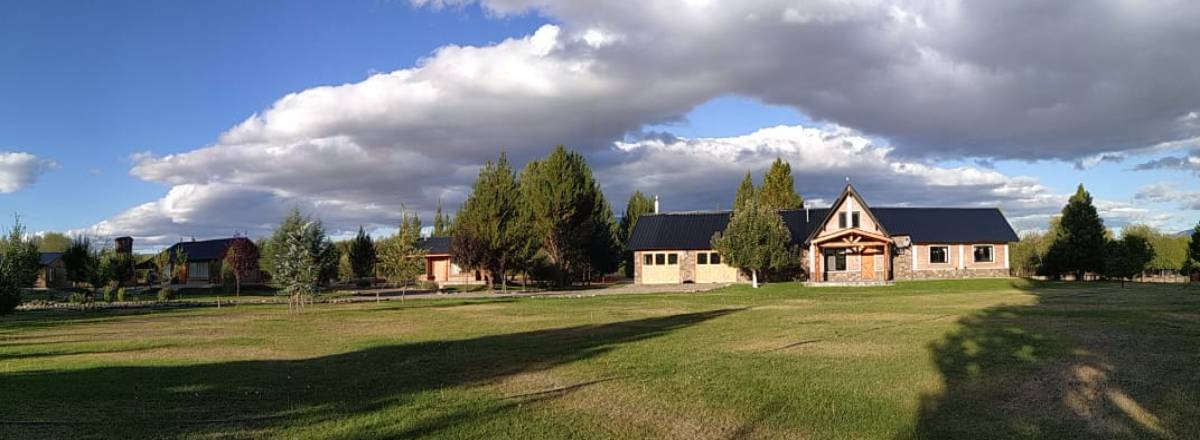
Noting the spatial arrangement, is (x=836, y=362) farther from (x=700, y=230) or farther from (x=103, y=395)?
(x=700, y=230)

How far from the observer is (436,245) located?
69.9m

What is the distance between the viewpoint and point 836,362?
13.2 m

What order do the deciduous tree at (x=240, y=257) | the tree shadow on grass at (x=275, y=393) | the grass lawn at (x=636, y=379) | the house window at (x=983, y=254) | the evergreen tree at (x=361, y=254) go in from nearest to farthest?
the grass lawn at (x=636, y=379), the tree shadow on grass at (x=275, y=393), the deciduous tree at (x=240, y=257), the house window at (x=983, y=254), the evergreen tree at (x=361, y=254)

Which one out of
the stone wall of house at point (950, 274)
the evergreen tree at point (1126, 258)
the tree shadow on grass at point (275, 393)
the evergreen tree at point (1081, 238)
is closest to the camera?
the tree shadow on grass at point (275, 393)

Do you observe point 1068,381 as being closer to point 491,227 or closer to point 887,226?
point 491,227

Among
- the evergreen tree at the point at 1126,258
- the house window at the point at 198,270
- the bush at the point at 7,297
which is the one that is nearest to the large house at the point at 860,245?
A: the evergreen tree at the point at 1126,258

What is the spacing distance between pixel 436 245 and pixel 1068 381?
206 feet

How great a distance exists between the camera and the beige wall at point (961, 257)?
52781mm

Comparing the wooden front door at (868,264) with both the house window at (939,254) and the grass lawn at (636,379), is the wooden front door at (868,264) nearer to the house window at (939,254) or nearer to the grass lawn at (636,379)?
the house window at (939,254)

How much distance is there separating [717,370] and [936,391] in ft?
11.1

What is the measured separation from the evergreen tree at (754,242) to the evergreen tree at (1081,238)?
58.2ft

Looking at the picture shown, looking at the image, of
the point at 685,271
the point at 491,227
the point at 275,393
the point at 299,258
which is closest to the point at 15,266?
the point at 299,258

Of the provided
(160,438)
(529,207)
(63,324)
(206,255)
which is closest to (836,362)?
(160,438)

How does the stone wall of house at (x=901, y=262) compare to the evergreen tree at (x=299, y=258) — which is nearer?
the evergreen tree at (x=299, y=258)
